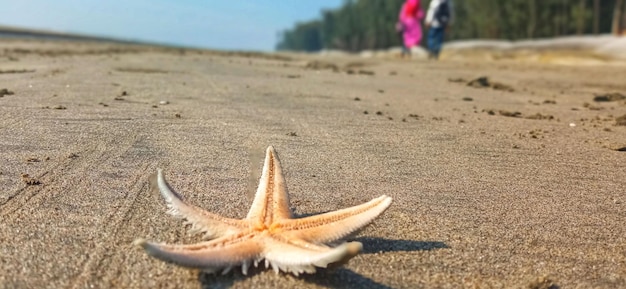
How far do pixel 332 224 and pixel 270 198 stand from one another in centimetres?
32

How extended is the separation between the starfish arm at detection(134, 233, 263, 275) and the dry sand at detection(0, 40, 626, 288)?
0.08 metres

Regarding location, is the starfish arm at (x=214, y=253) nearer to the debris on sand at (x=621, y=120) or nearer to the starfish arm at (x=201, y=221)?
the starfish arm at (x=201, y=221)

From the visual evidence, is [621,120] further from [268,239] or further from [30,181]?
[30,181]

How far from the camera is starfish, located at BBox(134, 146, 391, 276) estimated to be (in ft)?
5.21

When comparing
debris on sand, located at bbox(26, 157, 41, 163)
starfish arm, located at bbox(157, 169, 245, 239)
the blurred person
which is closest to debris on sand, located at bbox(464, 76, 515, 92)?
debris on sand, located at bbox(26, 157, 41, 163)

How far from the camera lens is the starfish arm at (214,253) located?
1.56 meters

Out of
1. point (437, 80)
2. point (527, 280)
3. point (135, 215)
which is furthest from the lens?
point (437, 80)

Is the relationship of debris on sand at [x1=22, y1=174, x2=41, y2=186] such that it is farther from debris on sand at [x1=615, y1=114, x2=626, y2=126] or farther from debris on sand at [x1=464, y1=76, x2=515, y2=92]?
debris on sand at [x1=464, y1=76, x2=515, y2=92]

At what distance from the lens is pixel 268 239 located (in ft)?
5.85

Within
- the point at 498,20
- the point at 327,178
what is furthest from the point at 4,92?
the point at 498,20

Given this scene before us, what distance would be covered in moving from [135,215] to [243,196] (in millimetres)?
513

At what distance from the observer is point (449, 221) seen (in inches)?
95.3

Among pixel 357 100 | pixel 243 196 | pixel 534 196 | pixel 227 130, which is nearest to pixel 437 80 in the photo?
pixel 357 100

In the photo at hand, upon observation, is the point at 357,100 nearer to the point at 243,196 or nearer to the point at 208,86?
the point at 208,86
